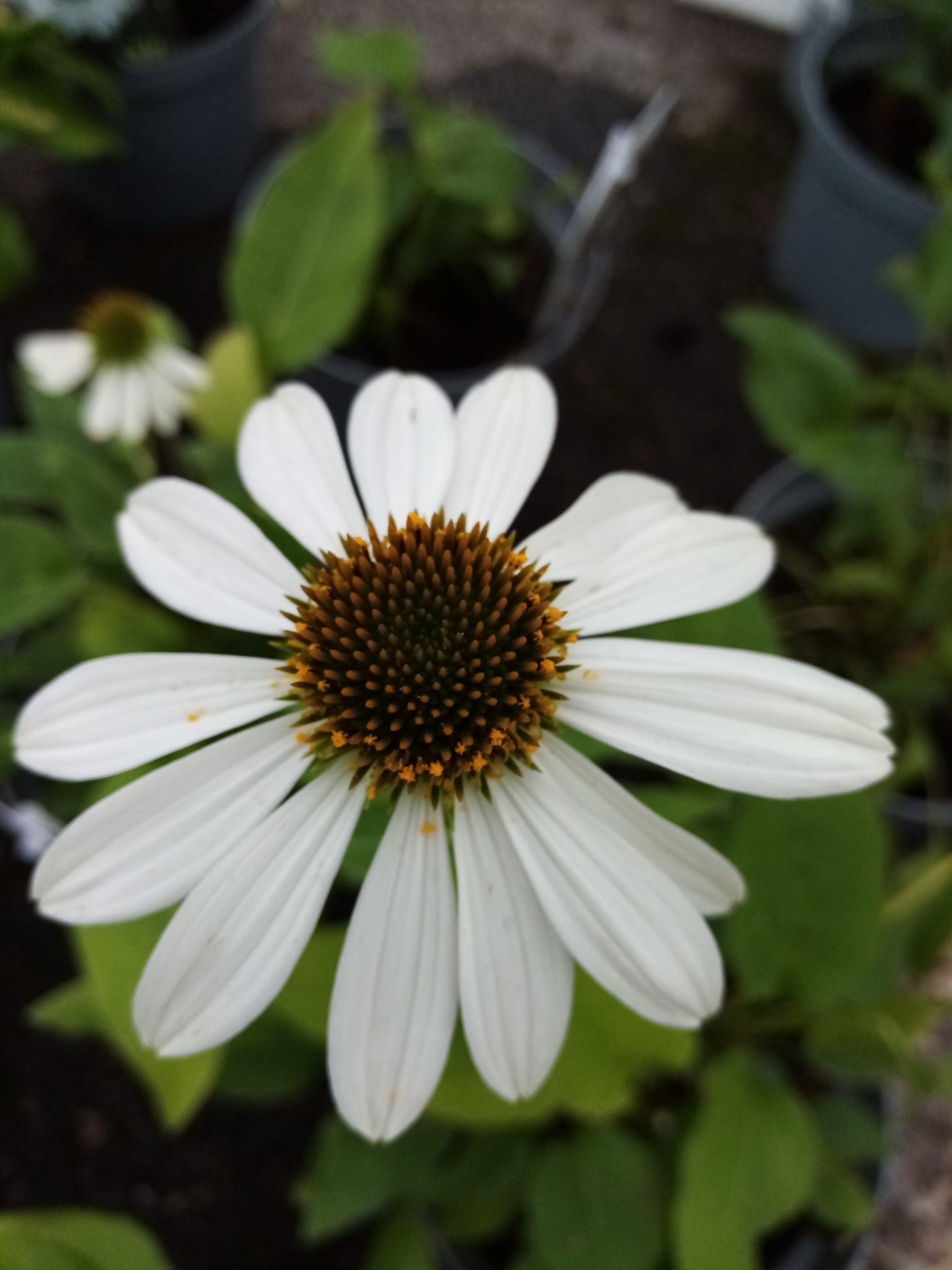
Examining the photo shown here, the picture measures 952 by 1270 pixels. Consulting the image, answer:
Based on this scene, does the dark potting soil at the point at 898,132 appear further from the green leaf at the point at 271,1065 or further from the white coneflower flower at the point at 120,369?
the green leaf at the point at 271,1065

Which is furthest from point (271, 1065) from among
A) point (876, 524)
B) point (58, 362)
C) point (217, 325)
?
point (217, 325)

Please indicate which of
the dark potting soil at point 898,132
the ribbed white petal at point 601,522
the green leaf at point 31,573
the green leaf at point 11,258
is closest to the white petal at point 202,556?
the ribbed white petal at point 601,522

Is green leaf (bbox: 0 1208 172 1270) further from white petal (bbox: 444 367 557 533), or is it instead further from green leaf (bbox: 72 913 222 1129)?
white petal (bbox: 444 367 557 533)

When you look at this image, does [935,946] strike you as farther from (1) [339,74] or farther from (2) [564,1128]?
(1) [339,74]

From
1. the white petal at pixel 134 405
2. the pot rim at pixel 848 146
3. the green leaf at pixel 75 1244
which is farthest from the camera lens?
the pot rim at pixel 848 146

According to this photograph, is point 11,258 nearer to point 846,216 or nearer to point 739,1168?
point 846,216
